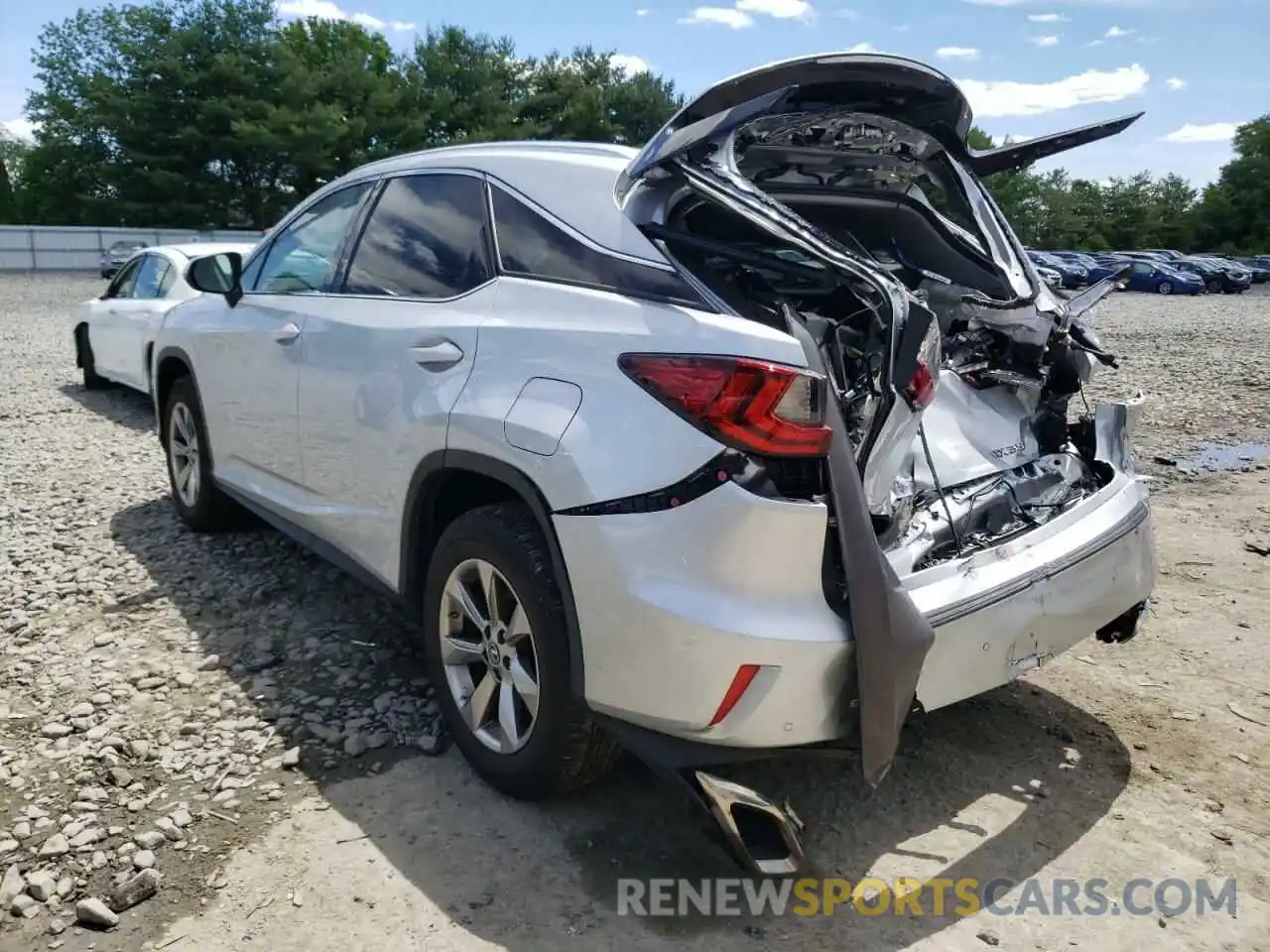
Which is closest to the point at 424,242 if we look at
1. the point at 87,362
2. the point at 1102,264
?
the point at 87,362

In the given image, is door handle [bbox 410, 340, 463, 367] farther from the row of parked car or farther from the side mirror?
the row of parked car

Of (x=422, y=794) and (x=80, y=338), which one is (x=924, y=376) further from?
(x=80, y=338)

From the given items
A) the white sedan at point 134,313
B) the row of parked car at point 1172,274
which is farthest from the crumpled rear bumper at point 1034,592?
the row of parked car at point 1172,274

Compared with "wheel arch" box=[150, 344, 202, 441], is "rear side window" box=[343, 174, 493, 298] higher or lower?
higher

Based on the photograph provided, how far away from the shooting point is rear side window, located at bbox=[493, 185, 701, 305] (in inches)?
106

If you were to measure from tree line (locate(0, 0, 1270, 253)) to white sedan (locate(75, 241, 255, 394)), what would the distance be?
37.2 m

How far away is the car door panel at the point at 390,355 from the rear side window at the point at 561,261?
0.09 m

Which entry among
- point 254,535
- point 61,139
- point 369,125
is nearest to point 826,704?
point 254,535

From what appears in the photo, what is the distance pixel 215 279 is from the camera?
15.4ft

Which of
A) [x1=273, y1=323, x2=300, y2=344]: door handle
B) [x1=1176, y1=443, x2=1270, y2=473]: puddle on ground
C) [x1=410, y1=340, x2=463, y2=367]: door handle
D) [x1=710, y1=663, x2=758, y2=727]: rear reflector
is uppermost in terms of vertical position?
[x1=273, y1=323, x2=300, y2=344]: door handle

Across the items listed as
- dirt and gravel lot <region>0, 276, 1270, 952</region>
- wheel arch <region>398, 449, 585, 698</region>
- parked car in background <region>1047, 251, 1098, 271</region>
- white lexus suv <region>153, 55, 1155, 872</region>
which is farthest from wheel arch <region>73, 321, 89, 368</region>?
parked car in background <region>1047, 251, 1098, 271</region>

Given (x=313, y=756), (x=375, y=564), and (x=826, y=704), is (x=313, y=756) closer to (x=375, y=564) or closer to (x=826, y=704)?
(x=375, y=564)

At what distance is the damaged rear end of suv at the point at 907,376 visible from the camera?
248cm

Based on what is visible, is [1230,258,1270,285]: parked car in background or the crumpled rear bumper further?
[1230,258,1270,285]: parked car in background
